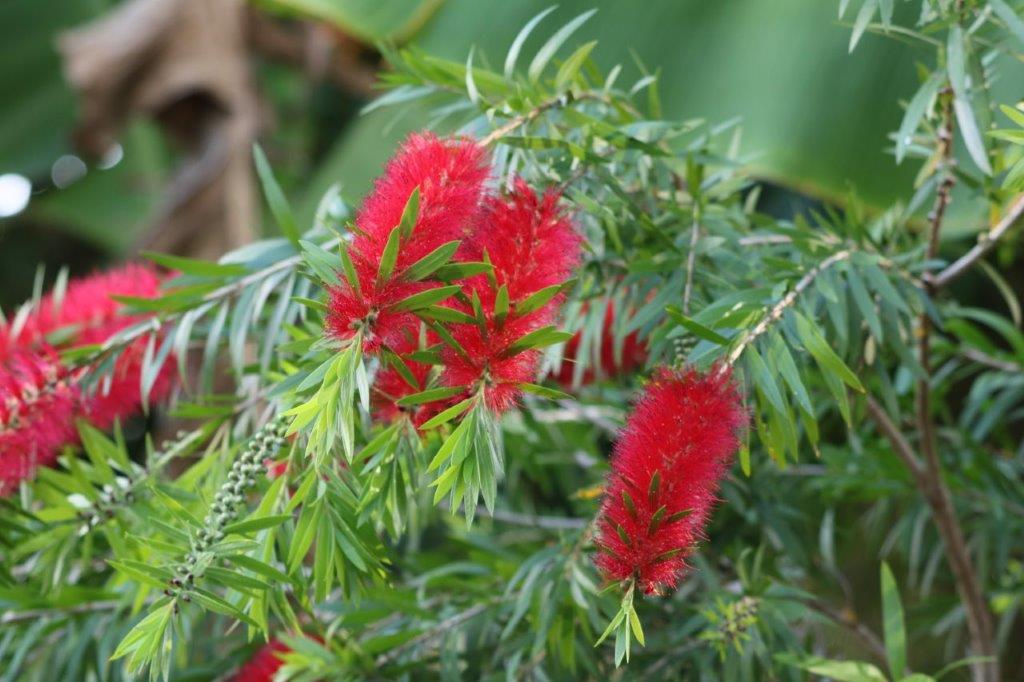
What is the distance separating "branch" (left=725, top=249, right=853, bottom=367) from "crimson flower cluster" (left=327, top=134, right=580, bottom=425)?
0.25 feet

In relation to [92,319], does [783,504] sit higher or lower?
lower

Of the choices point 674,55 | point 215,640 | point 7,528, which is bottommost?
point 215,640

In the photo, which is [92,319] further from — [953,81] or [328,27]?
[328,27]

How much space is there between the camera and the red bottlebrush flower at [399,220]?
1.19 ft

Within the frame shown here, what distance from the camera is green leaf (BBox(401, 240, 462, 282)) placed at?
0.36 m

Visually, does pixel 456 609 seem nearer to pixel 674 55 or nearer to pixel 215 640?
pixel 215 640

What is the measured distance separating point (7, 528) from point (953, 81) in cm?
52

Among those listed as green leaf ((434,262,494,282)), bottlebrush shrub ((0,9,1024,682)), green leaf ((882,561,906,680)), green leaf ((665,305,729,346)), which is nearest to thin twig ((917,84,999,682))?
bottlebrush shrub ((0,9,1024,682))

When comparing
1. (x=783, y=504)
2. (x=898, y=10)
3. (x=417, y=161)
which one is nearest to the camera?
(x=417, y=161)

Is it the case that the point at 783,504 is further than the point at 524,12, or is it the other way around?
the point at 524,12

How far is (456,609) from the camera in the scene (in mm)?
616

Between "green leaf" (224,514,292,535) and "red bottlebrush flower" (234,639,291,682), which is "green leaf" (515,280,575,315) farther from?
"red bottlebrush flower" (234,639,291,682)

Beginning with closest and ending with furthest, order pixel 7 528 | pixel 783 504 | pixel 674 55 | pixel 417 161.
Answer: pixel 417 161 → pixel 7 528 → pixel 783 504 → pixel 674 55

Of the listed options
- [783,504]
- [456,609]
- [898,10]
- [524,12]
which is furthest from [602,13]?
[456,609]
